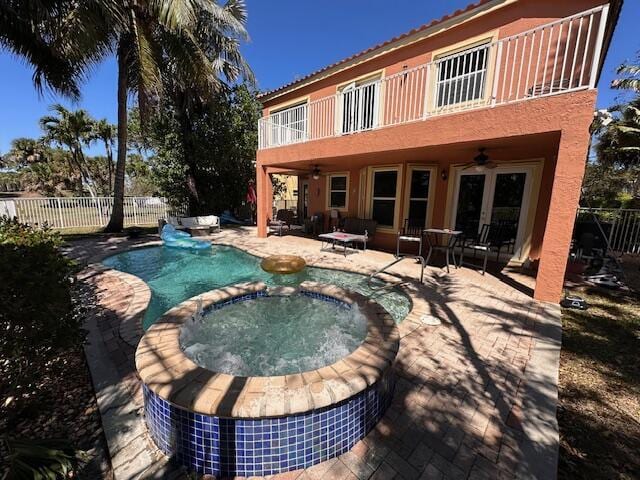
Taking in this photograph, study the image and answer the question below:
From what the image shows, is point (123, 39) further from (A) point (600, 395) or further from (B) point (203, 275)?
(A) point (600, 395)

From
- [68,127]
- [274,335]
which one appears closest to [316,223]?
[274,335]

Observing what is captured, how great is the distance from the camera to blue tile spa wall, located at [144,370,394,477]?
6.21 ft

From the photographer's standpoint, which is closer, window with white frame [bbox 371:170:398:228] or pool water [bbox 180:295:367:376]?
pool water [bbox 180:295:367:376]

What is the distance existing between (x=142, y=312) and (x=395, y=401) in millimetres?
4009

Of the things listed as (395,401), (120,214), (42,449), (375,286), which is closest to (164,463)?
(42,449)

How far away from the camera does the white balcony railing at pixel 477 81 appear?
5.11 m

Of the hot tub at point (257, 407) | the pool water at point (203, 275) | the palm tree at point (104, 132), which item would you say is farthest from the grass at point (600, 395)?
Answer: the palm tree at point (104, 132)

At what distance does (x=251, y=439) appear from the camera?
1.89 meters

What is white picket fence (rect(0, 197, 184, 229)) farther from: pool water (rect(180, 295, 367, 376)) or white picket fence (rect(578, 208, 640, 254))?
white picket fence (rect(578, 208, 640, 254))

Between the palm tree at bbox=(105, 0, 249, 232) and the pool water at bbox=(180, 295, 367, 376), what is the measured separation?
Result: 32.9 ft

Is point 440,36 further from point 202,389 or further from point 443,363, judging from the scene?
point 202,389

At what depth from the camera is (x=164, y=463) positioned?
199cm

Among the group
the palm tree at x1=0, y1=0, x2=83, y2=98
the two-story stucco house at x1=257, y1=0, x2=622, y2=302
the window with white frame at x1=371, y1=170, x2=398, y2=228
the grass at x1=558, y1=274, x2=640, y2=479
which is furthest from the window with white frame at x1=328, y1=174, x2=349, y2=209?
the palm tree at x1=0, y1=0, x2=83, y2=98

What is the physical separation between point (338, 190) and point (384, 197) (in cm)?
241
